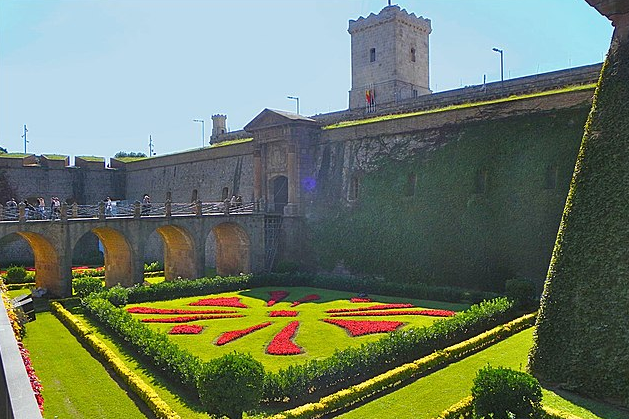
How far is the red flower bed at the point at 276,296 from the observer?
20.6 metres

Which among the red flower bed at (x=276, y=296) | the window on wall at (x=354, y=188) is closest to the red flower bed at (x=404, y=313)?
the red flower bed at (x=276, y=296)

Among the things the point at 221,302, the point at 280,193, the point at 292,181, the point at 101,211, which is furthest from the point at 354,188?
the point at 101,211

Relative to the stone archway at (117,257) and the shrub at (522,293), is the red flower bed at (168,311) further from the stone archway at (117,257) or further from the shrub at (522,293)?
the shrub at (522,293)

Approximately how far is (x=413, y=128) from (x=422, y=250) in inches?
222

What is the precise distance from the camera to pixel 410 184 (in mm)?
24406

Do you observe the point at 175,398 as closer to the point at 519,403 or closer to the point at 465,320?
the point at 519,403

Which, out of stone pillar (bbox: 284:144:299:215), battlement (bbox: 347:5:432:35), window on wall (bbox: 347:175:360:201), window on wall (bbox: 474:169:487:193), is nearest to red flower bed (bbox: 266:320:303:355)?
window on wall (bbox: 474:169:487:193)

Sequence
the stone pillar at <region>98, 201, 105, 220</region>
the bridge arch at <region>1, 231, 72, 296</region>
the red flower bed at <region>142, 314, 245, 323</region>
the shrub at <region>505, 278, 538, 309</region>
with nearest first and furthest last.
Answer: the shrub at <region>505, 278, 538, 309</region> → the red flower bed at <region>142, 314, 245, 323</region> → the bridge arch at <region>1, 231, 72, 296</region> → the stone pillar at <region>98, 201, 105, 220</region>

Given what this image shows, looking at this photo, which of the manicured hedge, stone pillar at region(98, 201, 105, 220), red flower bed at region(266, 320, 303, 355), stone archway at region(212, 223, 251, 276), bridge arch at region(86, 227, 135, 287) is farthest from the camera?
stone archway at region(212, 223, 251, 276)

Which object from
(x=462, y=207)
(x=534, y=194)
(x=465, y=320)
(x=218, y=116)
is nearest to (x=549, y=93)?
(x=534, y=194)

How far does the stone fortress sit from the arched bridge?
181 centimetres

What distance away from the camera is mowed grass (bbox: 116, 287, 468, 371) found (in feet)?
45.2

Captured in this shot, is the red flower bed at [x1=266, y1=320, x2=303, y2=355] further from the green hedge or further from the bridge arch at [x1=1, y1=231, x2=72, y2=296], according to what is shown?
the bridge arch at [x1=1, y1=231, x2=72, y2=296]

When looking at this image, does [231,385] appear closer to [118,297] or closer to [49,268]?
[118,297]
